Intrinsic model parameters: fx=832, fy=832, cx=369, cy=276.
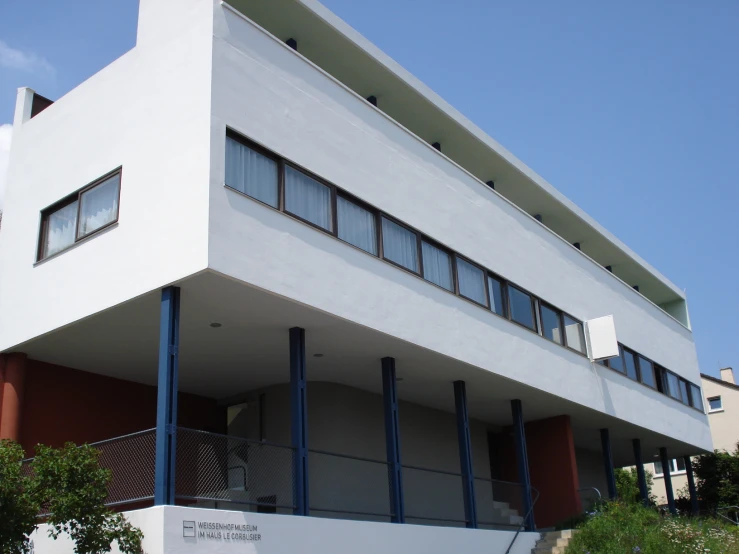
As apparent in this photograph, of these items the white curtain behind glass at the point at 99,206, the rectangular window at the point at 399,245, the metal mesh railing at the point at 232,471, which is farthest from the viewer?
the rectangular window at the point at 399,245

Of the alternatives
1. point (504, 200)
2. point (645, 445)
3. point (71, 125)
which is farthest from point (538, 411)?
point (71, 125)

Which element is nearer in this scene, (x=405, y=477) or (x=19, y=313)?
(x=19, y=313)

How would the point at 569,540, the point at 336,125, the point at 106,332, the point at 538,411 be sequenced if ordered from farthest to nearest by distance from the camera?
the point at 538,411 < the point at 569,540 < the point at 336,125 < the point at 106,332

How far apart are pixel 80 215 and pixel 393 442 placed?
671 cm

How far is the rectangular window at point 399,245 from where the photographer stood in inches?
600

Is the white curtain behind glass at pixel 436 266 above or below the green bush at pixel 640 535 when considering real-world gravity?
above

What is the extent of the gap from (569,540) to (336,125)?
10121mm

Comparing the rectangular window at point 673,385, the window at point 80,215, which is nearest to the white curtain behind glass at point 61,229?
the window at point 80,215

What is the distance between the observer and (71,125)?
14.6 meters

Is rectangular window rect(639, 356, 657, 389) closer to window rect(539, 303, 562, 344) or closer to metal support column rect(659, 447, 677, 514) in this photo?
metal support column rect(659, 447, 677, 514)

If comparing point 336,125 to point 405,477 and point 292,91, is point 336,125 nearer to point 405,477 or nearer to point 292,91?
point 292,91

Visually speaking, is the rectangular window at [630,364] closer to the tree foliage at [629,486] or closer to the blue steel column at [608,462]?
the blue steel column at [608,462]

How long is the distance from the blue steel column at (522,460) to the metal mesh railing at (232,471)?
5611 millimetres

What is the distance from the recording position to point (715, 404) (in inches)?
1731
